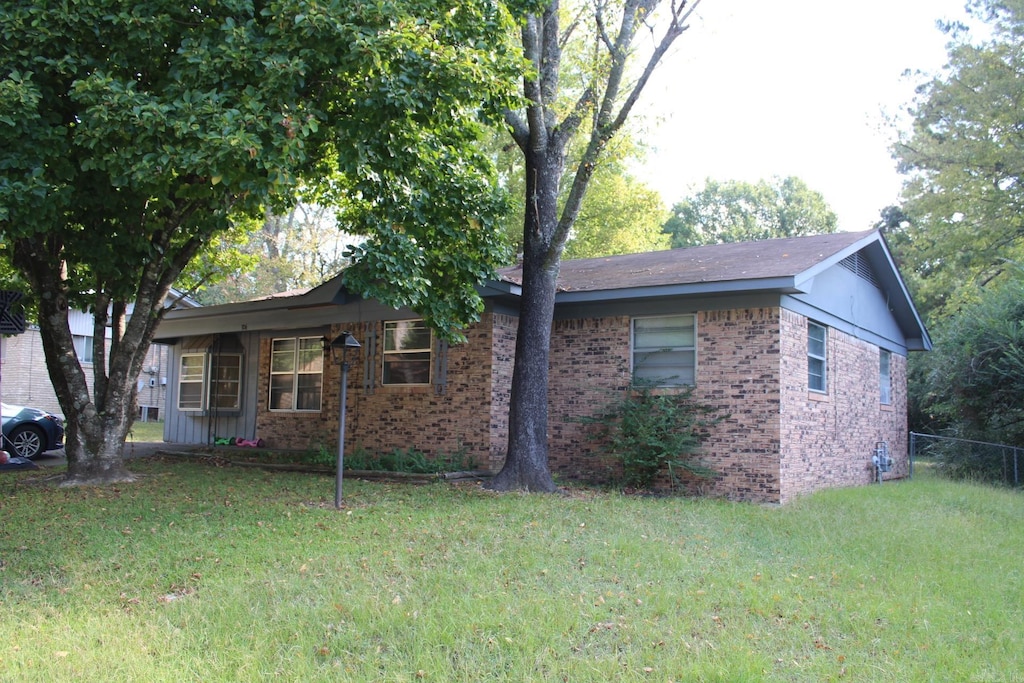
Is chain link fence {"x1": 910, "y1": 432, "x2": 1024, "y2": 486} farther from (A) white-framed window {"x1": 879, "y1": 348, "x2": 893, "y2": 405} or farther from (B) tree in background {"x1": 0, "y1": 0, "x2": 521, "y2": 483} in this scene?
(B) tree in background {"x1": 0, "y1": 0, "x2": 521, "y2": 483}

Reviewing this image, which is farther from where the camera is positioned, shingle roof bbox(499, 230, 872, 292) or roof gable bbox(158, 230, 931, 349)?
shingle roof bbox(499, 230, 872, 292)

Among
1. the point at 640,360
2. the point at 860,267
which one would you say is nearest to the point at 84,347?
the point at 640,360

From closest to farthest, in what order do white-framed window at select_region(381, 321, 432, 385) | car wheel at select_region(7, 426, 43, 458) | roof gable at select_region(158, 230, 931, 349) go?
roof gable at select_region(158, 230, 931, 349) < white-framed window at select_region(381, 321, 432, 385) < car wheel at select_region(7, 426, 43, 458)

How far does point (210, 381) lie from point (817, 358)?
12.8m

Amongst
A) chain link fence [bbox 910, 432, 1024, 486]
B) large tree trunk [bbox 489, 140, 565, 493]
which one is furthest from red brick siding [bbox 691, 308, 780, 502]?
chain link fence [bbox 910, 432, 1024, 486]

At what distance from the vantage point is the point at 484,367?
1360cm

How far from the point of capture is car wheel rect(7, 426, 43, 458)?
1521 centimetres

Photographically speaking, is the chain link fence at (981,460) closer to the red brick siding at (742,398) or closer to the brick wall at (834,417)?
the brick wall at (834,417)

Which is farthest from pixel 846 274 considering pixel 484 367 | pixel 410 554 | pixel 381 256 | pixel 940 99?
pixel 940 99

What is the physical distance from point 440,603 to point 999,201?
81.6 ft

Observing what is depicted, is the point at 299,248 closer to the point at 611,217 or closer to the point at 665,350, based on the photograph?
the point at 611,217

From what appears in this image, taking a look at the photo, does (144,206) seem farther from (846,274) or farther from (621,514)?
(846,274)

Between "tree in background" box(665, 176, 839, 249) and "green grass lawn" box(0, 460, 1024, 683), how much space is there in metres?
35.9

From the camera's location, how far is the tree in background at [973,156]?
23766mm
